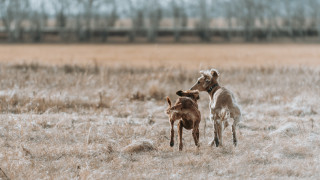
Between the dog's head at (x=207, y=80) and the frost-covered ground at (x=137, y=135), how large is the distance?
876 mm

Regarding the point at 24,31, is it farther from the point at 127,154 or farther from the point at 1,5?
the point at 127,154

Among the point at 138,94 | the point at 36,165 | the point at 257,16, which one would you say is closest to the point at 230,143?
the point at 36,165

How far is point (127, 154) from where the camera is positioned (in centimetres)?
618

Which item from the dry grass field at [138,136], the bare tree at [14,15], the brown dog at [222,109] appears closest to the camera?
the dry grass field at [138,136]

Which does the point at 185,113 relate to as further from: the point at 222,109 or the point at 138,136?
the point at 138,136

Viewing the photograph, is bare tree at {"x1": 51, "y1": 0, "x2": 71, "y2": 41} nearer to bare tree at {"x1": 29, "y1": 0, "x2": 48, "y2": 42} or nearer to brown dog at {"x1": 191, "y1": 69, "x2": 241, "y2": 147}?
bare tree at {"x1": 29, "y1": 0, "x2": 48, "y2": 42}

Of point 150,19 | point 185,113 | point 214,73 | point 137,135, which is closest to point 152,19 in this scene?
point 150,19

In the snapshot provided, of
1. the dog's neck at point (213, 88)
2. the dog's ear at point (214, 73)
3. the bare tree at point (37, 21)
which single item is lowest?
the bare tree at point (37, 21)

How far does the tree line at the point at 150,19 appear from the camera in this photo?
51531 millimetres

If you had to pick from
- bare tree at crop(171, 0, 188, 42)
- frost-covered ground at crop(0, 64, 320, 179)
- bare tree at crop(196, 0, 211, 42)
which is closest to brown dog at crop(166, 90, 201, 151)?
frost-covered ground at crop(0, 64, 320, 179)

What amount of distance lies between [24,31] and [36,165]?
49.8 meters

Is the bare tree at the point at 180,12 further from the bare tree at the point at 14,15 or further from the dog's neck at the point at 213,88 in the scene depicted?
the dog's neck at the point at 213,88

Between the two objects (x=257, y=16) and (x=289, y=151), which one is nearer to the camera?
(x=289, y=151)

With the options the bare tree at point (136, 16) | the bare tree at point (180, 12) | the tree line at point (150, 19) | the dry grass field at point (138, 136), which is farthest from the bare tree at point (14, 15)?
the dry grass field at point (138, 136)
